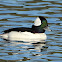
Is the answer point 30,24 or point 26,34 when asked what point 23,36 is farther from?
point 30,24

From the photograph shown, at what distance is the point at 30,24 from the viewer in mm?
22969

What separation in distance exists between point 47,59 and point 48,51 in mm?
1370

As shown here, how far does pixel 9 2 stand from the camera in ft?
87.7

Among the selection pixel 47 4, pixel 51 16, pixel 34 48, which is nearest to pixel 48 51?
pixel 34 48

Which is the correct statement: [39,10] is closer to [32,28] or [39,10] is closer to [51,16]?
[51,16]

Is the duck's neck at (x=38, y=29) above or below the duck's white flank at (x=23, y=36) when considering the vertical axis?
above

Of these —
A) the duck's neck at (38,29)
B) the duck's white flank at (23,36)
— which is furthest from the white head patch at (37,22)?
the duck's white flank at (23,36)

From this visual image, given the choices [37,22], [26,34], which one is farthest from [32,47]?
[37,22]

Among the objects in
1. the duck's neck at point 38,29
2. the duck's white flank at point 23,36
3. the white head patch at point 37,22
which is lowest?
the duck's white flank at point 23,36

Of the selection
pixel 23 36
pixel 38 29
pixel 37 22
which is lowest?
pixel 23 36

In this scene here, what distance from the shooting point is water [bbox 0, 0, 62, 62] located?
56.8ft

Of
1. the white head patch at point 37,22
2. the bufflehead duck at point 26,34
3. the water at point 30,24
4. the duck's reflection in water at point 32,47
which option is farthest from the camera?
the white head patch at point 37,22

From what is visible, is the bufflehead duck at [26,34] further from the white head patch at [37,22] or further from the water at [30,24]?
the water at [30,24]

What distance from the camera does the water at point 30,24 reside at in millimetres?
17312
